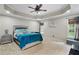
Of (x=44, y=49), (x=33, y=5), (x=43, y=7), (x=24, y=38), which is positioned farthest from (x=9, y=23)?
(x=44, y=49)

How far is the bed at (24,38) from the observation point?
1780 mm

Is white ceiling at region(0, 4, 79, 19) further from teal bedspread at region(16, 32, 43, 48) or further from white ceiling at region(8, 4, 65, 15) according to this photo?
teal bedspread at region(16, 32, 43, 48)

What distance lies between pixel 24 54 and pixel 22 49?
3.9 inches

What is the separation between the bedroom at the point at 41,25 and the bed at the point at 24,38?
0.05 metres

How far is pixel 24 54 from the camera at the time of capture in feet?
5.90

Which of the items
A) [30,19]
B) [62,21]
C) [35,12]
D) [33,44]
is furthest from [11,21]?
[62,21]

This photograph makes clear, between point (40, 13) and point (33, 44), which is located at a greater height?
point (40, 13)

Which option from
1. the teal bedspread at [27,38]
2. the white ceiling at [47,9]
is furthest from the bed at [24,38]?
the white ceiling at [47,9]

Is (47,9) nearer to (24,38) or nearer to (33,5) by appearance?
(33,5)

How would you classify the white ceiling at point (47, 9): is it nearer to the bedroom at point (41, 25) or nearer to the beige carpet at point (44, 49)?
the bedroom at point (41, 25)

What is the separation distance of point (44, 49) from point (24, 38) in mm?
412

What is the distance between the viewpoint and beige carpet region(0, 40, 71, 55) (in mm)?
1773

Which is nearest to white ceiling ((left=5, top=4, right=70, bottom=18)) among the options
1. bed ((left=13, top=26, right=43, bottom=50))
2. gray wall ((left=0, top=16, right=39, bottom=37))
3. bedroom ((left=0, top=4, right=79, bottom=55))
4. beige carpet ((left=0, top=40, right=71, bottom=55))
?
bedroom ((left=0, top=4, right=79, bottom=55))
